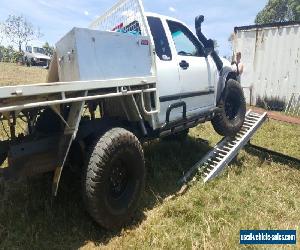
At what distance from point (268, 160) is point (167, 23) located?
3.05 metres

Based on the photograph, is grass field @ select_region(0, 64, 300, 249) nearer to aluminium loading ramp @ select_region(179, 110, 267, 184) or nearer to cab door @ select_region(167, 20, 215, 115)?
aluminium loading ramp @ select_region(179, 110, 267, 184)

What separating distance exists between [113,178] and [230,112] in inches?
131

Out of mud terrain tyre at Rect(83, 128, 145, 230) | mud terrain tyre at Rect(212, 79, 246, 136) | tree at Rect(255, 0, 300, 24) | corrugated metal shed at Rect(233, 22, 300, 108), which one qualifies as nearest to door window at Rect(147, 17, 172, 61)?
mud terrain tyre at Rect(83, 128, 145, 230)

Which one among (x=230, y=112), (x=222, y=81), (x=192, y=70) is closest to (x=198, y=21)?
(x=192, y=70)

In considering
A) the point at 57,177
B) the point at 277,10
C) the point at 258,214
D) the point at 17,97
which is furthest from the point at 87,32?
the point at 277,10

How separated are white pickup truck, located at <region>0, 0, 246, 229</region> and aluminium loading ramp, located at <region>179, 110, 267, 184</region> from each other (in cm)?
66

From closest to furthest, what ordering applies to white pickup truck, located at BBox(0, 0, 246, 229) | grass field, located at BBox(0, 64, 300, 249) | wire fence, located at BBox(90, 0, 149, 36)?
white pickup truck, located at BBox(0, 0, 246, 229) < grass field, located at BBox(0, 64, 300, 249) < wire fence, located at BBox(90, 0, 149, 36)

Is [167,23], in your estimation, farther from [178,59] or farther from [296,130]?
[296,130]

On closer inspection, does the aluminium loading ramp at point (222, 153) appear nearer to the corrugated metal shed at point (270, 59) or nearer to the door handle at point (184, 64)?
the door handle at point (184, 64)

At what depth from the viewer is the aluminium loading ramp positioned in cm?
521

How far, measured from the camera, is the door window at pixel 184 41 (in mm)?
5117

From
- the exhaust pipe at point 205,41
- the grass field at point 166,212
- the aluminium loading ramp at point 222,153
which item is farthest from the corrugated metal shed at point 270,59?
the grass field at point 166,212

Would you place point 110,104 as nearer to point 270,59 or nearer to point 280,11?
point 270,59

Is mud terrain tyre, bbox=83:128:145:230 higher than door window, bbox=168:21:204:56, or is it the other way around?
door window, bbox=168:21:204:56
